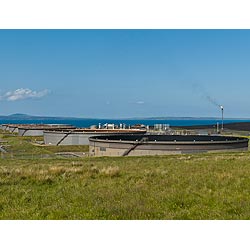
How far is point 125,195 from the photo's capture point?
9.34 meters

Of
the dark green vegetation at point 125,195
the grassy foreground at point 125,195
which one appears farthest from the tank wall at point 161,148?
the grassy foreground at point 125,195

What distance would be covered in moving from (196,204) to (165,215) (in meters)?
1.24

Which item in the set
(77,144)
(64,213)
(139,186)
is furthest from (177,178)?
(77,144)

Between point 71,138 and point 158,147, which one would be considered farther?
point 71,138

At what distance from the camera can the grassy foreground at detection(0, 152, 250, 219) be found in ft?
24.6

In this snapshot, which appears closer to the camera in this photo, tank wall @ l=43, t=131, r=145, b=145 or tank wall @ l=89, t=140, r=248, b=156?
tank wall @ l=89, t=140, r=248, b=156

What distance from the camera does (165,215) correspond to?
292 inches

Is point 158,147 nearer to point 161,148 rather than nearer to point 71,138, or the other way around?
point 161,148

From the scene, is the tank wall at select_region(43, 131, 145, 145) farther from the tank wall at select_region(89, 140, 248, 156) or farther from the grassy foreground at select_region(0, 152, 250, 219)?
the grassy foreground at select_region(0, 152, 250, 219)

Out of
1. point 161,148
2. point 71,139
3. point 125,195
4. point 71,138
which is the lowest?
point 71,139

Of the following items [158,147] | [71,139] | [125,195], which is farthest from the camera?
[71,139]

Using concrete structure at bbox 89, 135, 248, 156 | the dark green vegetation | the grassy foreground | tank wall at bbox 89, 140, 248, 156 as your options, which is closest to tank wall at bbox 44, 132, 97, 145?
concrete structure at bbox 89, 135, 248, 156

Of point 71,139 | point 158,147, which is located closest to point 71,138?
point 71,139

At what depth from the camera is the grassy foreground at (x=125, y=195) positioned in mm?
7512
